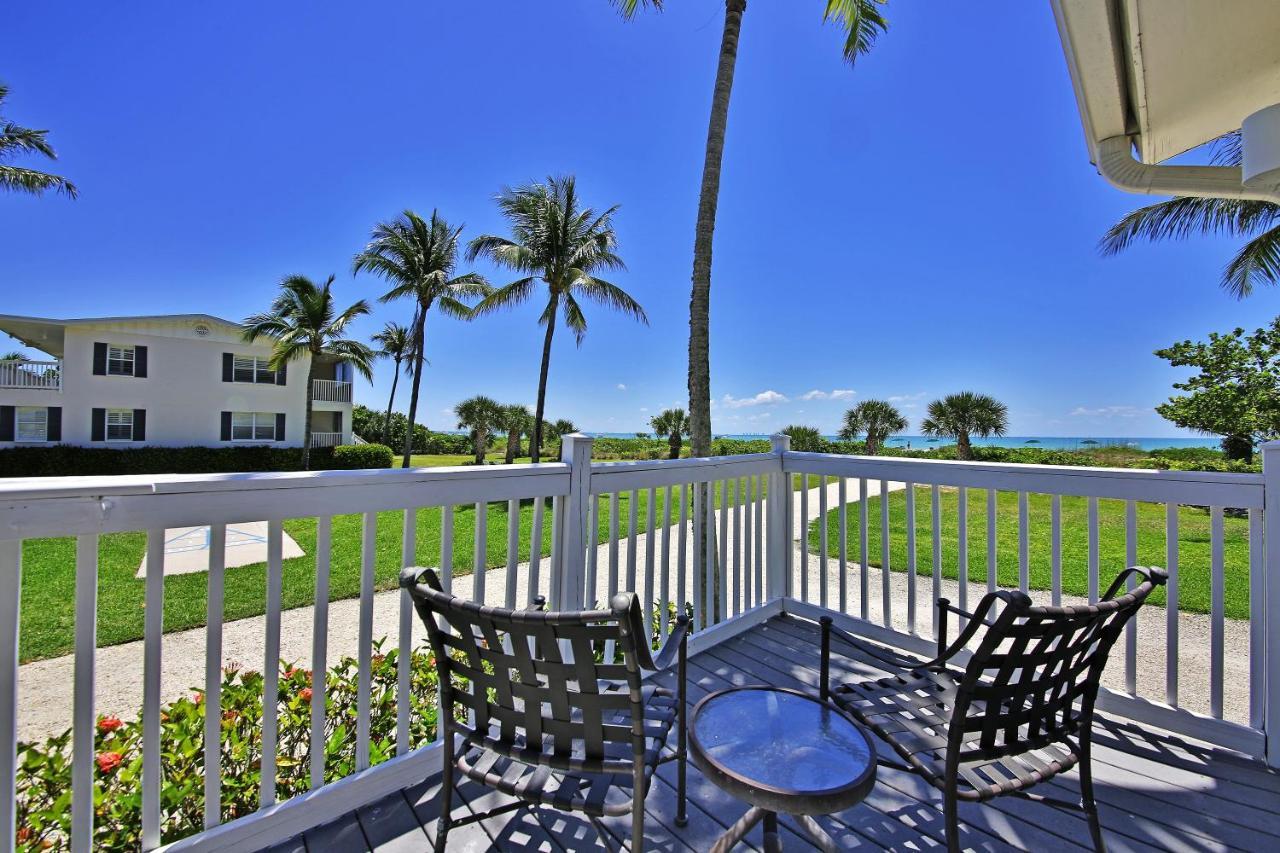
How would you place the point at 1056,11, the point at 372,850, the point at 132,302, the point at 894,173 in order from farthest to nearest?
the point at 132,302
the point at 894,173
the point at 1056,11
the point at 372,850

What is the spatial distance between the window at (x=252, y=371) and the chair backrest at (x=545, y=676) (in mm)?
23081

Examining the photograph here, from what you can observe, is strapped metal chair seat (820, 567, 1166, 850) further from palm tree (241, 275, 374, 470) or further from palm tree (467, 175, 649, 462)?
palm tree (241, 275, 374, 470)

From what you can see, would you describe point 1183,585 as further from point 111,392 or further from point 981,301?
point 111,392

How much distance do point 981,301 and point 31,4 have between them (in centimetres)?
2987

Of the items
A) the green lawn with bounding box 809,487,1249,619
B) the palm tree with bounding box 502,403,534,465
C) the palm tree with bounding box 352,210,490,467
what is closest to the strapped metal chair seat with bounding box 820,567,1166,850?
the green lawn with bounding box 809,487,1249,619

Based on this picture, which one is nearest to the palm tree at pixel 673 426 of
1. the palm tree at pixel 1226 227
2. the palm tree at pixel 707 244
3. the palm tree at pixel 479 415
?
the palm tree at pixel 479 415

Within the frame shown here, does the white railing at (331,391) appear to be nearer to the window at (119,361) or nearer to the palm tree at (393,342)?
the palm tree at (393,342)

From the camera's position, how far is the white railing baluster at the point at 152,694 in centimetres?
125

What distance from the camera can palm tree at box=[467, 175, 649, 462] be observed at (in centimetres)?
1470

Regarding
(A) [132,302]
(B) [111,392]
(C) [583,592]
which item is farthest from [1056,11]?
(A) [132,302]

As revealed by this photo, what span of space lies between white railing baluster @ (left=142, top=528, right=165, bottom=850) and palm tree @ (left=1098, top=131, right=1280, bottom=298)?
13.7 meters

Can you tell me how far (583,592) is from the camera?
219 cm

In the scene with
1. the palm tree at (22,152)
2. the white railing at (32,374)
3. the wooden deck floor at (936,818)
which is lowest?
the wooden deck floor at (936,818)

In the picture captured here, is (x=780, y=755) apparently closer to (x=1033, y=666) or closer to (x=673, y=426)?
(x=1033, y=666)
